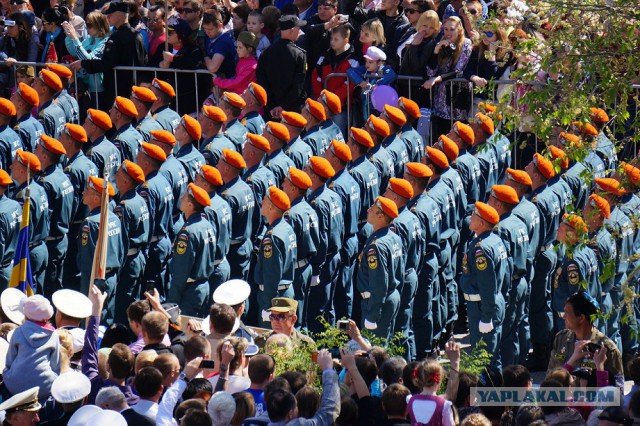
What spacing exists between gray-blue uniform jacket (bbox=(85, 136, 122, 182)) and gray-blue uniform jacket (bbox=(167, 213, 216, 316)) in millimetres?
2038

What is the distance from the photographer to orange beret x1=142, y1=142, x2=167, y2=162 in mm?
14180

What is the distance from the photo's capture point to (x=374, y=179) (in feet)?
48.9

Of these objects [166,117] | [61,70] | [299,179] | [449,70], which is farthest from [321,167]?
[61,70]

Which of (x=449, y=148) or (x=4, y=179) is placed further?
(x=449, y=148)

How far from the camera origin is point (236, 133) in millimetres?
15656

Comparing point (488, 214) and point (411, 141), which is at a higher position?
point (411, 141)

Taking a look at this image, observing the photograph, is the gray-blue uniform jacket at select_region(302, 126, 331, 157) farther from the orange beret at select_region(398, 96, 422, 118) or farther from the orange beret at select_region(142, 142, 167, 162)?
the orange beret at select_region(142, 142, 167, 162)

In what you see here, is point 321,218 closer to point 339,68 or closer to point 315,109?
point 315,109

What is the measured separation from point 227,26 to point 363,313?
5.19 metres

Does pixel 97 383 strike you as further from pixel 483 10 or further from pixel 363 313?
pixel 483 10

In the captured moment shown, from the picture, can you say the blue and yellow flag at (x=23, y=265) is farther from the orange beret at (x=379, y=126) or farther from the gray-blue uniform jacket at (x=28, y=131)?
the orange beret at (x=379, y=126)

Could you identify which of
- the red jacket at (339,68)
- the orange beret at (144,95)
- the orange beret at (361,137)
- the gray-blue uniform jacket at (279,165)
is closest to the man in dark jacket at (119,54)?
the orange beret at (144,95)
